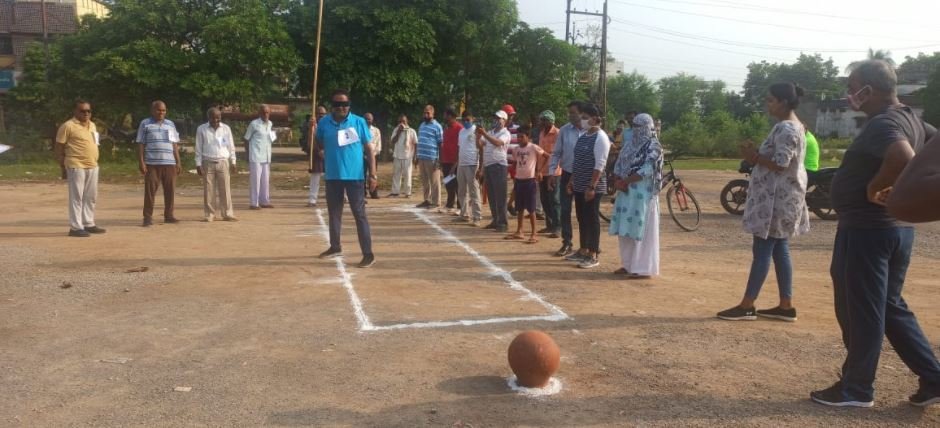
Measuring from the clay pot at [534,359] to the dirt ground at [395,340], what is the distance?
0.13m

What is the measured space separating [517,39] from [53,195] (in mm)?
21585

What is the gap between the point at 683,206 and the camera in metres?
11.7

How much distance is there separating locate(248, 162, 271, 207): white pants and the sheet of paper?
5818mm

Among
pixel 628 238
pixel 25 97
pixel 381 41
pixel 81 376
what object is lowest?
pixel 81 376

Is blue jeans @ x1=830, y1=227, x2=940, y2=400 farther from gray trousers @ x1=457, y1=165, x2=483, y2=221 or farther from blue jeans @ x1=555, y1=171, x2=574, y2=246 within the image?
gray trousers @ x1=457, y1=165, x2=483, y2=221

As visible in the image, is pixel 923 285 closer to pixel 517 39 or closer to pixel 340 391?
pixel 340 391

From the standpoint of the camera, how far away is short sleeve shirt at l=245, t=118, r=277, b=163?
1314 centimetres

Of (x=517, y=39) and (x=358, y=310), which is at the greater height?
(x=517, y=39)

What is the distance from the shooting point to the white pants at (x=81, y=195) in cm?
987

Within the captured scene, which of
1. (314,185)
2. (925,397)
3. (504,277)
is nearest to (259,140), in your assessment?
(314,185)

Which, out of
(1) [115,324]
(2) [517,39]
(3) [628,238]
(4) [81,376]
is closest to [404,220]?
(3) [628,238]

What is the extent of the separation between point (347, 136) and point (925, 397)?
5.84 metres

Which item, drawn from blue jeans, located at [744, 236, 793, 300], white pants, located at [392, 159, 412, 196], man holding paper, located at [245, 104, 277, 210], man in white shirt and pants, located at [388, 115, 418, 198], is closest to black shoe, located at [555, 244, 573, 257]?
blue jeans, located at [744, 236, 793, 300]

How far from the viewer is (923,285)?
752cm
